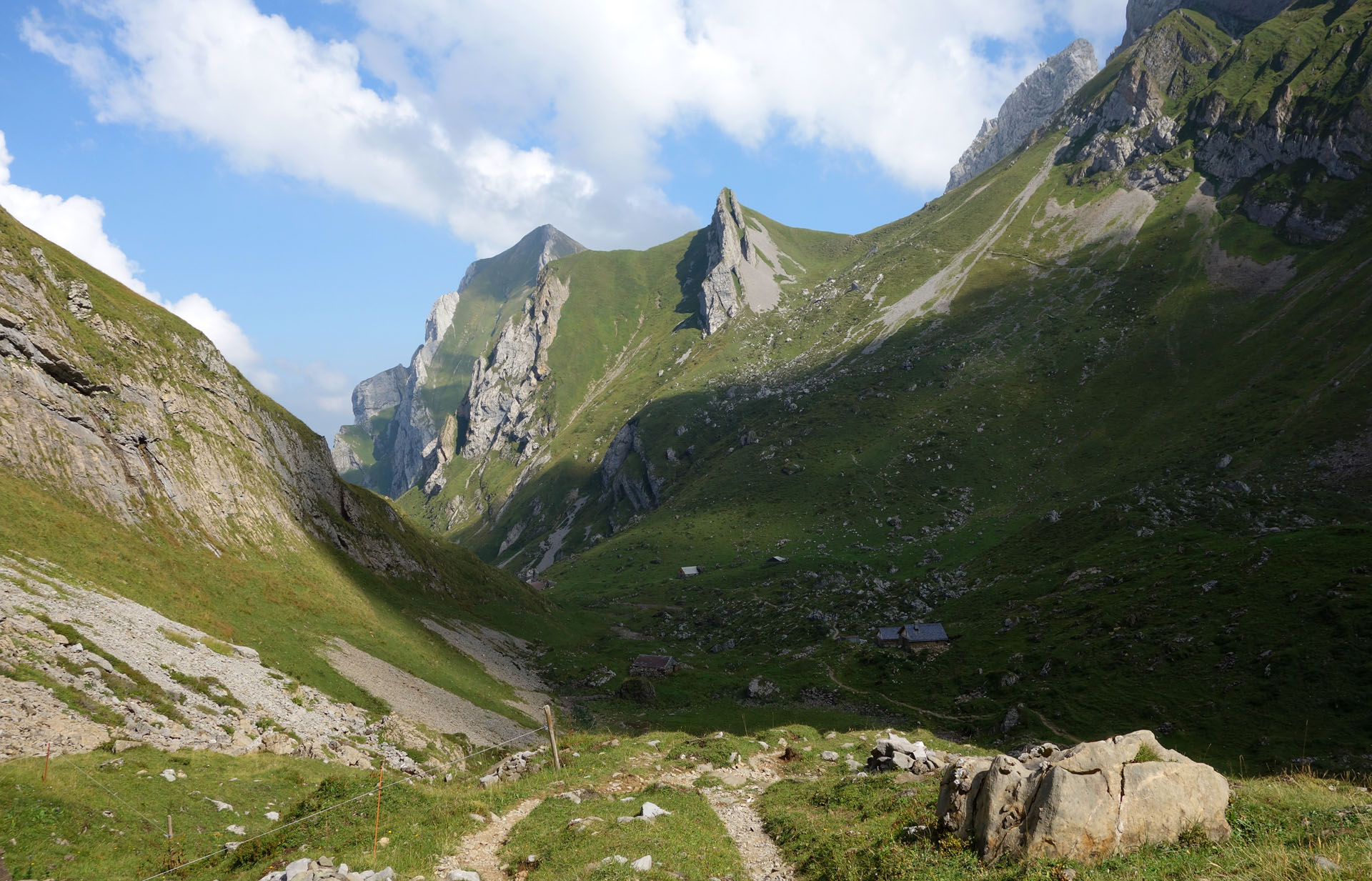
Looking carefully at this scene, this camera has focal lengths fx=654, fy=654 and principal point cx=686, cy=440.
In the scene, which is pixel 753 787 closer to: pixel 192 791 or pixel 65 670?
pixel 192 791

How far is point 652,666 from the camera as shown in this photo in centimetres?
8594

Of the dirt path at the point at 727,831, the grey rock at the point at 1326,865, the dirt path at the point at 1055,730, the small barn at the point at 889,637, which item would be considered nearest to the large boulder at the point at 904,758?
the dirt path at the point at 727,831

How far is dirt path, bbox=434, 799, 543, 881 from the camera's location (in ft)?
62.4

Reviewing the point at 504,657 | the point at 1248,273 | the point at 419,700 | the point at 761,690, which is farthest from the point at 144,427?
the point at 1248,273

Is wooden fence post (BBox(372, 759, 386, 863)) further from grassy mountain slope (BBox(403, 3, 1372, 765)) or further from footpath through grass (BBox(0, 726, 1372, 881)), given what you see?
grassy mountain slope (BBox(403, 3, 1372, 765))

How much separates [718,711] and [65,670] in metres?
53.5

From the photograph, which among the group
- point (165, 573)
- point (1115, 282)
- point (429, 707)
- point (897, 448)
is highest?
point (1115, 282)

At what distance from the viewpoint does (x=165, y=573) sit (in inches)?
1923

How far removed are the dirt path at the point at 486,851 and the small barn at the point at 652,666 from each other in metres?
62.1

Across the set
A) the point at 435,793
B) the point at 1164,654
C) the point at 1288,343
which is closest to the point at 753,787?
the point at 435,793

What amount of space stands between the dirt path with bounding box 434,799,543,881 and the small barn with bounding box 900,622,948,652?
6863 cm

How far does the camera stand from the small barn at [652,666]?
278 ft

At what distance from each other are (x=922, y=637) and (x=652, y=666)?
3477 centimetres

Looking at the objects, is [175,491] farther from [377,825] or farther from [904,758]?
[904,758]
